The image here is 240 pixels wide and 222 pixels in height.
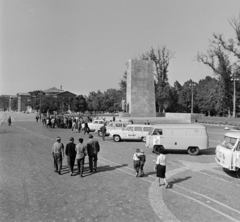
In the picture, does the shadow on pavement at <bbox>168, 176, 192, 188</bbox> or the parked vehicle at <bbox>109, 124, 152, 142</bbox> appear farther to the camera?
the parked vehicle at <bbox>109, 124, 152, 142</bbox>

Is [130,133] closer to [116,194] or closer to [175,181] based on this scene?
[175,181]

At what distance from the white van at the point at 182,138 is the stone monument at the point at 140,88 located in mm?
25885

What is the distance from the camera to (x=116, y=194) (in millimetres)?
8398

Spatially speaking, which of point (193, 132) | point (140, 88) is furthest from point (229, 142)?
point (140, 88)

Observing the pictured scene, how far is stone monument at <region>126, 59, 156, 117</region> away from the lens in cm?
4212

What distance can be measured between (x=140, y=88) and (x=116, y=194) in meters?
34.8

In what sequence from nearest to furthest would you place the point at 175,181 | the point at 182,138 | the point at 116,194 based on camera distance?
the point at 116,194, the point at 175,181, the point at 182,138

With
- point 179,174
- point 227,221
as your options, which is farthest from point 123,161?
point 227,221

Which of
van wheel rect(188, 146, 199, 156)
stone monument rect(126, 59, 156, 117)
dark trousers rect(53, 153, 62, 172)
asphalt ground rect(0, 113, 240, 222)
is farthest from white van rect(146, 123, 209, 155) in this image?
stone monument rect(126, 59, 156, 117)

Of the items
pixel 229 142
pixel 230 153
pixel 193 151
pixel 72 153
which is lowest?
pixel 193 151

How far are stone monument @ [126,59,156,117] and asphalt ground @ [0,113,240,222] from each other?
29.2 m

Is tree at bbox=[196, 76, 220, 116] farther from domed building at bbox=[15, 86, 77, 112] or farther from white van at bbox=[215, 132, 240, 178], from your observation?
domed building at bbox=[15, 86, 77, 112]

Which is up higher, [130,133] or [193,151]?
[130,133]

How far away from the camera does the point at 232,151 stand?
10578 millimetres
